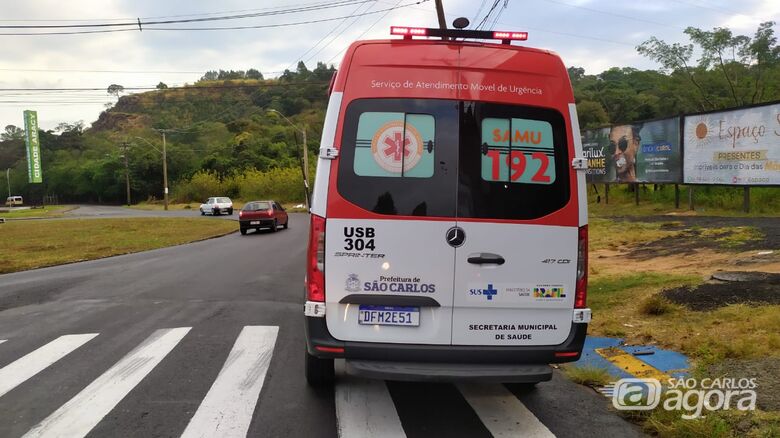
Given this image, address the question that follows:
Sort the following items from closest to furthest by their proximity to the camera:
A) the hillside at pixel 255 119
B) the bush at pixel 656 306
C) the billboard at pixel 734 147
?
the bush at pixel 656 306 → the billboard at pixel 734 147 → the hillside at pixel 255 119

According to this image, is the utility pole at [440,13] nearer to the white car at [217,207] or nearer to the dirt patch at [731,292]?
the dirt patch at [731,292]

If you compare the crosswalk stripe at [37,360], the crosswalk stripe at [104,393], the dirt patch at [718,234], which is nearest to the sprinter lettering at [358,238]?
the crosswalk stripe at [104,393]

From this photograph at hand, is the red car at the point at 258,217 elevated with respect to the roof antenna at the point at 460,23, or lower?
lower

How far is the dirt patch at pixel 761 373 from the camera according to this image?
4.09m

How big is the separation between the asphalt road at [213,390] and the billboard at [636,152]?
18556mm

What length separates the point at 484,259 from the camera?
3861 mm

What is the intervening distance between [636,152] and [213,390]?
2356 centimetres

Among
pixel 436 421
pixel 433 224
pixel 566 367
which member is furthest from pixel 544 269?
pixel 566 367

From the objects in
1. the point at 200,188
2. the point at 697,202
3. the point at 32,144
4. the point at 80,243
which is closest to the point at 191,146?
the point at 200,188

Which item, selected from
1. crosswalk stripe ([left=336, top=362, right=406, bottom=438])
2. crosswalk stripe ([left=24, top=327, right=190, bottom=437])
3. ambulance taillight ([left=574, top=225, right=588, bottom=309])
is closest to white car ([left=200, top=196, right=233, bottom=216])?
crosswalk stripe ([left=24, top=327, right=190, bottom=437])

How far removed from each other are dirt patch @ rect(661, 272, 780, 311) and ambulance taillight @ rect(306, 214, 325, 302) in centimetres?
518

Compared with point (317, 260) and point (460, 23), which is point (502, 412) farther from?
point (460, 23)

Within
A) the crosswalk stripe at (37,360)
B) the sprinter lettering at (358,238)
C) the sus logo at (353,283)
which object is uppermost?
the sprinter lettering at (358,238)

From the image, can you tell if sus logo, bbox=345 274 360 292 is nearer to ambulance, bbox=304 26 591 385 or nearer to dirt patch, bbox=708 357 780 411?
ambulance, bbox=304 26 591 385
